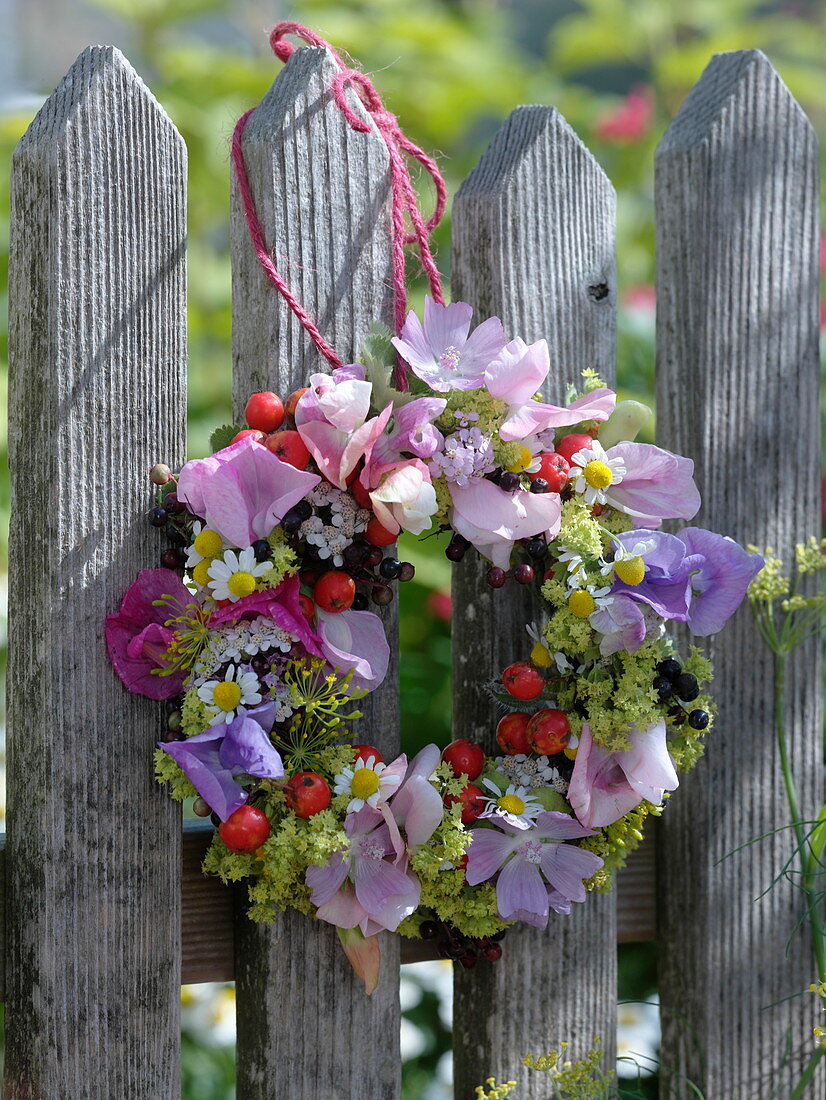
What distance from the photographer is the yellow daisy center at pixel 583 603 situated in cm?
113

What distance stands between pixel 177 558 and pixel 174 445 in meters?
0.14

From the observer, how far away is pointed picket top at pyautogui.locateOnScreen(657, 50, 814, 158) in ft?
4.59

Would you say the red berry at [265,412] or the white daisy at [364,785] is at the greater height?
the red berry at [265,412]

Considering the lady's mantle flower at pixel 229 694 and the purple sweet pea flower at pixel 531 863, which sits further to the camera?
the purple sweet pea flower at pixel 531 863

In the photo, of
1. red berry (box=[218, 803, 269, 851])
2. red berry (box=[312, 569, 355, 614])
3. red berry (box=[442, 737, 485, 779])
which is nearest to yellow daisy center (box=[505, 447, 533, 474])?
red berry (box=[312, 569, 355, 614])

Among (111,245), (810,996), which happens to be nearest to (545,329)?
(111,245)

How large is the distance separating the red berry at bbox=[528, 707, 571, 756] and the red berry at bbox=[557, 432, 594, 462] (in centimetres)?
29

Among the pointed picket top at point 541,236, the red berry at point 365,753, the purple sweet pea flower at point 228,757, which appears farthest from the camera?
the pointed picket top at point 541,236

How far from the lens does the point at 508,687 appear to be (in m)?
1.19

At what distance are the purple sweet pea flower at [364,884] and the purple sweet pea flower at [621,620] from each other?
0.32 m

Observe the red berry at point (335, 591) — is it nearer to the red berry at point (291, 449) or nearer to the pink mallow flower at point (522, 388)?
the red berry at point (291, 449)

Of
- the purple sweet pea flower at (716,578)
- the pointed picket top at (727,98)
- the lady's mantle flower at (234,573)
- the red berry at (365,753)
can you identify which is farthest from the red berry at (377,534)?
the pointed picket top at (727,98)

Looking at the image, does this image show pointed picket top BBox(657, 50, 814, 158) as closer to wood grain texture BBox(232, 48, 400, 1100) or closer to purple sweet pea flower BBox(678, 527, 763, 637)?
wood grain texture BBox(232, 48, 400, 1100)

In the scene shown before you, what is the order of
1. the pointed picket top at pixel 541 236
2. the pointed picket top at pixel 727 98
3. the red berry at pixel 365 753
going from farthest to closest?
the pointed picket top at pixel 727 98
the pointed picket top at pixel 541 236
the red berry at pixel 365 753
